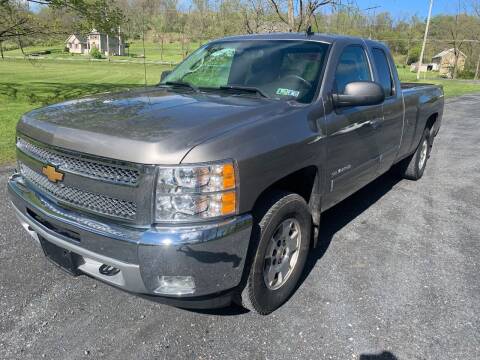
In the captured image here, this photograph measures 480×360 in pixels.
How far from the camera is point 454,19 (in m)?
53.8

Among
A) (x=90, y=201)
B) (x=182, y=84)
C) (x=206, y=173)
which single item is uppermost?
(x=182, y=84)

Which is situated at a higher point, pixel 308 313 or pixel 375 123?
pixel 375 123

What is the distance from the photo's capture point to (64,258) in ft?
8.90

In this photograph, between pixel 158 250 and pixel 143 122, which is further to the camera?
pixel 143 122

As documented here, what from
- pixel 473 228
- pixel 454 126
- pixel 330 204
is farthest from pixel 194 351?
pixel 454 126

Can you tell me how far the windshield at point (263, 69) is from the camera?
11.2 feet

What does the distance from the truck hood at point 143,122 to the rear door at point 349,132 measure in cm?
59

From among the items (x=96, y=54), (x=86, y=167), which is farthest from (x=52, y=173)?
(x=96, y=54)

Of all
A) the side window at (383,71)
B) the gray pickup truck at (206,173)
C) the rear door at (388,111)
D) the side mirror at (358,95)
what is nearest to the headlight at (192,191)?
the gray pickup truck at (206,173)

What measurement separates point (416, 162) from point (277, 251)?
4024mm

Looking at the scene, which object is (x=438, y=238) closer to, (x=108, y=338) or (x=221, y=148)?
(x=221, y=148)

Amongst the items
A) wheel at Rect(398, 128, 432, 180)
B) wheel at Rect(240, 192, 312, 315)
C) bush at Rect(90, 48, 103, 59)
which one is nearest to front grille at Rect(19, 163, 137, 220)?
wheel at Rect(240, 192, 312, 315)

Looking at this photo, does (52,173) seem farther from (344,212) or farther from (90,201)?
(344,212)

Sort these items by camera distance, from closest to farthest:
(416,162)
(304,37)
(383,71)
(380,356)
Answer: (380,356), (304,37), (383,71), (416,162)
